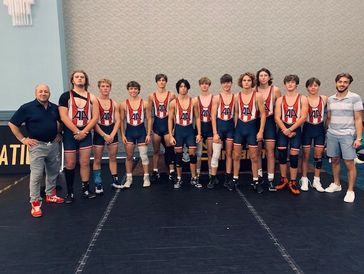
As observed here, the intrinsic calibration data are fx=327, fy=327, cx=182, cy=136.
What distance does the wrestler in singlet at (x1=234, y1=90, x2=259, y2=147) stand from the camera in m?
4.57

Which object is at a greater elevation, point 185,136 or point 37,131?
point 37,131

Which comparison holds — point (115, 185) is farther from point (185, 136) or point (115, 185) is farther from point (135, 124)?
point (185, 136)

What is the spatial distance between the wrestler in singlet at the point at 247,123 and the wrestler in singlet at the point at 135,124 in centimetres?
142

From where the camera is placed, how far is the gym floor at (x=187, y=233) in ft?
9.30

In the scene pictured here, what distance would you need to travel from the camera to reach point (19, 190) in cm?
510

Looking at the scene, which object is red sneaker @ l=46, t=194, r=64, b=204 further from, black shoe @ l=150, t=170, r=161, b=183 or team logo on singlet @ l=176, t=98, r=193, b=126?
team logo on singlet @ l=176, t=98, r=193, b=126

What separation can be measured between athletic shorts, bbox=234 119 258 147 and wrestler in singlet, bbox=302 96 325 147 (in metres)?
0.73

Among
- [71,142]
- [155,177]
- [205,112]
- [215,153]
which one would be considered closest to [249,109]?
[205,112]

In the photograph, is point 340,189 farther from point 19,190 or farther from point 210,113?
point 19,190

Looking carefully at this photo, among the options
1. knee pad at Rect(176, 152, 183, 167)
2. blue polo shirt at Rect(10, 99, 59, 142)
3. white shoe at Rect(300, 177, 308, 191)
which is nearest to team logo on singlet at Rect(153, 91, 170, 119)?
knee pad at Rect(176, 152, 183, 167)

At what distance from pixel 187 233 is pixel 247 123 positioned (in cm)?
189

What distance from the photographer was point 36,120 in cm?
393

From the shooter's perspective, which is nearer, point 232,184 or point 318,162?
point 318,162

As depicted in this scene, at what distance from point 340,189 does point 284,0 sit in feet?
13.4
